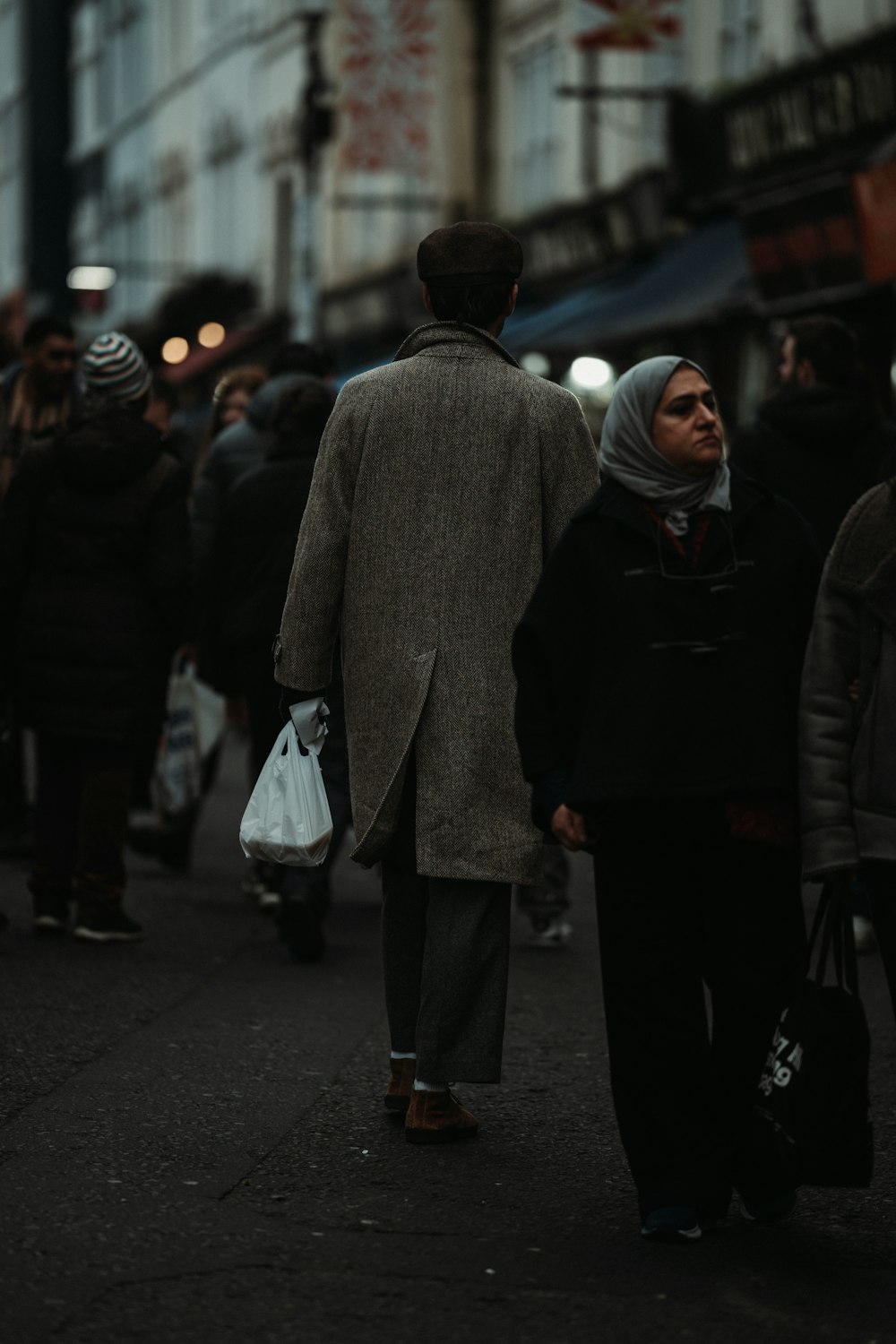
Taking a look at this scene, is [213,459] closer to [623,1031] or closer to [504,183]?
[623,1031]

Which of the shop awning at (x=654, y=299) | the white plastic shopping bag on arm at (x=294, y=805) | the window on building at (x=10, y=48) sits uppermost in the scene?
the window on building at (x=10, y=48)

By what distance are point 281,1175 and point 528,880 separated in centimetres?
81

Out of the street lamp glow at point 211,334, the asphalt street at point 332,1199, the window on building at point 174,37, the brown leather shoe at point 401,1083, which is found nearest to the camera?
the asphalt street at point 332,1199

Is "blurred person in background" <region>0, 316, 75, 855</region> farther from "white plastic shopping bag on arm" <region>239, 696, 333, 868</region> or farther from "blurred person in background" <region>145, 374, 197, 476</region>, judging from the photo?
"white plastic shopping bag on arm" <region>239, 696, 333, 868</region>

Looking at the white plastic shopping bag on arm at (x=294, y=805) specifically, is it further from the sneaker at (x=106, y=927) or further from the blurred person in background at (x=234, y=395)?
the blurred person in background at (x=234, y=395)

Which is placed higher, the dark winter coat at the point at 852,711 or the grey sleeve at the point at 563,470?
the grey sleeve at the point at 563,470

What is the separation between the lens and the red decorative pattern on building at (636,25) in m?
18.9

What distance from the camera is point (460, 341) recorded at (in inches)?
206

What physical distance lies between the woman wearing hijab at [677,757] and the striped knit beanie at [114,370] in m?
3.88

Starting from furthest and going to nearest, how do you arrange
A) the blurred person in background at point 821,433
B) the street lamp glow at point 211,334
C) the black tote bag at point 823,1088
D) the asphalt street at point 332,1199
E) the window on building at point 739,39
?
the street lamp glow at point 211,334, the window on building at point 739,39, the blurred person in background at point 821,433, the black tote bag at point 823,1088, the asphalt street at point 332,1199

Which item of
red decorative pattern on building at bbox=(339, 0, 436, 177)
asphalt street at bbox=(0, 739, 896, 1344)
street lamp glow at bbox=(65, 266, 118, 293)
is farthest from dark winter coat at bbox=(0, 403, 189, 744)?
street lamp glow at bbox=(65, 266, 118, 293)

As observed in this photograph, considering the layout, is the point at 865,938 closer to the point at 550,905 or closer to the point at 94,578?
the point at 550,905

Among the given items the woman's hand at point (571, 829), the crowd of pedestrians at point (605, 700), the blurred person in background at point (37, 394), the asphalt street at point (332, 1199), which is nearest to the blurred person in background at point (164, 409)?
the blurred person in background at point (37, 394)

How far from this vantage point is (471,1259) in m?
4.32
